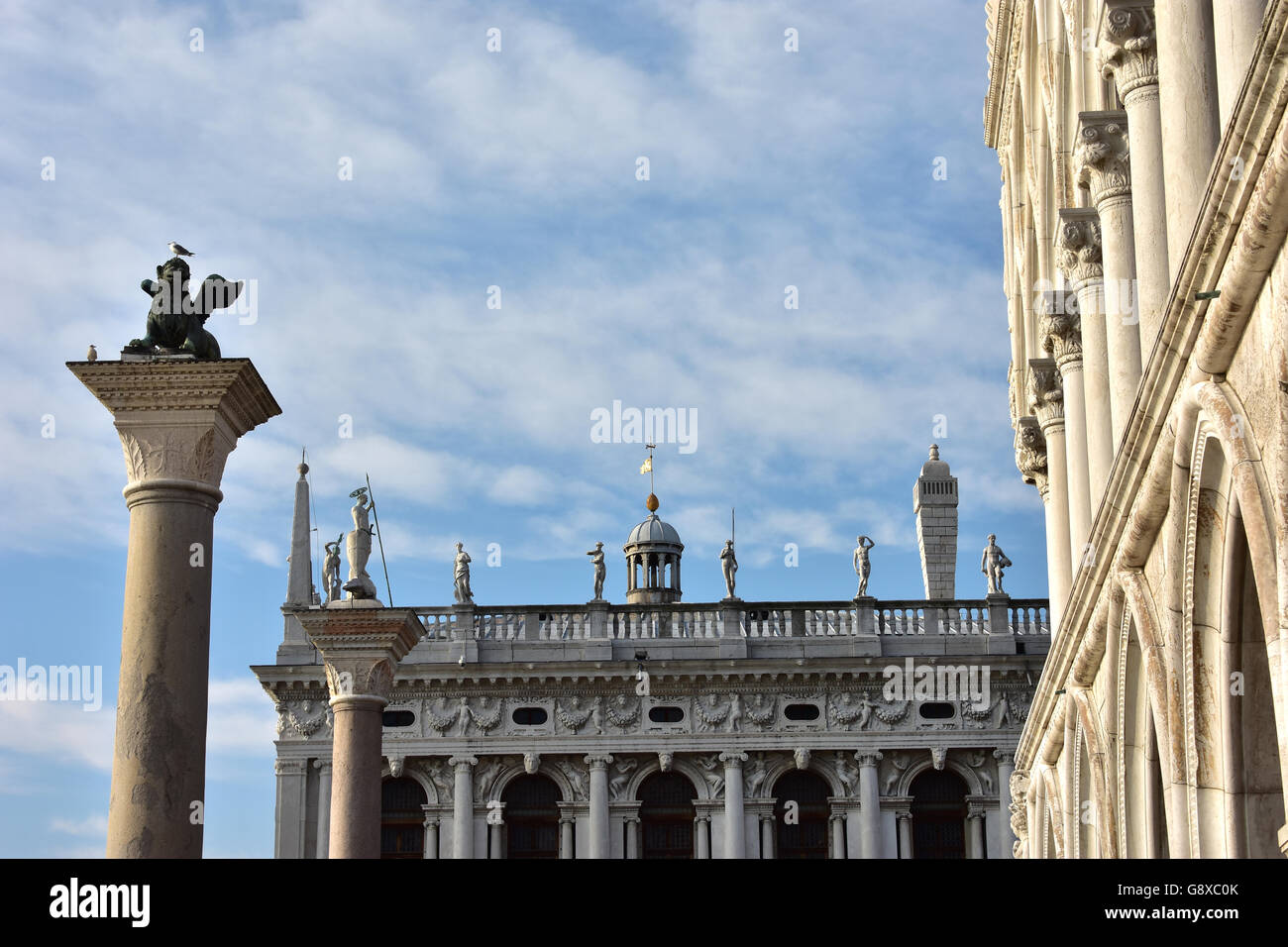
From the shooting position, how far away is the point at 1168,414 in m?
13.9

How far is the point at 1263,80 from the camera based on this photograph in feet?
34.1

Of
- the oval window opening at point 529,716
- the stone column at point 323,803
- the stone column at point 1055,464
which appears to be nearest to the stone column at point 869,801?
the oval window opening at point 529,716

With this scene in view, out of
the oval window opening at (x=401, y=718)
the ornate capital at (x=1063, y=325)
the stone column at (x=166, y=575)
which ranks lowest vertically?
the stone column at (x=166, y=575)

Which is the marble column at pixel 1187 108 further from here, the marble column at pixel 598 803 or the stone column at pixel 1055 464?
the marble column at pixel 598 803

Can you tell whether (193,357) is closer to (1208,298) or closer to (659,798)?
(1208,298)

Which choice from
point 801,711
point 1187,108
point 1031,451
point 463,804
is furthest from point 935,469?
point 1187,108

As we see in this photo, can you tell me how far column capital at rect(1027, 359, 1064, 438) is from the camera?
1019 inches

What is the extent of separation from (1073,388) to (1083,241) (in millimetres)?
2943

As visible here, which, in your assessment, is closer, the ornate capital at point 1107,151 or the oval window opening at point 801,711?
the ornate capital at point 1107,151

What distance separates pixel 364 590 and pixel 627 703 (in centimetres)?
2673

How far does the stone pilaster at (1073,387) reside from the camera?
2280 centimetres

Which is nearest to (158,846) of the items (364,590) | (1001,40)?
(364,590)

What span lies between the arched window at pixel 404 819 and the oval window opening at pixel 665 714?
6.05m

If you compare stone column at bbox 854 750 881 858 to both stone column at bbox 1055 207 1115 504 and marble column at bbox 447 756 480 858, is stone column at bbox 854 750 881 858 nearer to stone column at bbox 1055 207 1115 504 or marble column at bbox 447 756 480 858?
marble column at bbox 447 756 480 858
